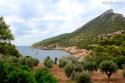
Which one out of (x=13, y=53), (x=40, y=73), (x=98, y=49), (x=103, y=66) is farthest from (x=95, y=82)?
(x=98, y=49)

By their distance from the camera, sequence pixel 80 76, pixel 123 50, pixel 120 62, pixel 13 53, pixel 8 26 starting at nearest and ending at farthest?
1. pixel 80 76
2. pixel 8 26
3. pixel 120 62
4. pixel 13 53
5. pixel 123 50

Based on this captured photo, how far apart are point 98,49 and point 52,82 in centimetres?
5922

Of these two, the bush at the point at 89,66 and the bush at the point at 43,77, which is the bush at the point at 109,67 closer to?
the bush at the point at 89,66

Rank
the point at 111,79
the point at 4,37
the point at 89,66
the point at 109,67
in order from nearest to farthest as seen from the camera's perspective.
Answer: the point at 109,67 → the point at 111,79 → the point at 89,66 → the point at 4,37

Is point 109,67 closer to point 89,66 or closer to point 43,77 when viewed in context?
point 89,66

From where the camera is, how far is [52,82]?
32.8 metres

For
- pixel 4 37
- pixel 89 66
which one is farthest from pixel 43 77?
pixel 4 37

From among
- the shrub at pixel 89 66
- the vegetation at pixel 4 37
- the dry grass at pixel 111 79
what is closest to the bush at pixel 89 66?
the shrub at pixel 89 66

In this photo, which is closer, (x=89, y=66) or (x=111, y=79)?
(x=111, y=79)

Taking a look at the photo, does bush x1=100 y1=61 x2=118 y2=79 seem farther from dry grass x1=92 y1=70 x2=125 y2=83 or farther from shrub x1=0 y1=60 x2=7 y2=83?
shrub x1=0 y1=60 x2=7 y2=83

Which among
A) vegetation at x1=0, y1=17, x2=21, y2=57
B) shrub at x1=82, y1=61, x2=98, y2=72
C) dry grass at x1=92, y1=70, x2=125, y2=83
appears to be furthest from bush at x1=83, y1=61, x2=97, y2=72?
vegetation at x1=0, y1=17, x2=21, y2=57

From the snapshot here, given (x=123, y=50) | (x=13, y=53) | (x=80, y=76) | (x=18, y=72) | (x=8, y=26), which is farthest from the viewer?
(x=123, y=50)

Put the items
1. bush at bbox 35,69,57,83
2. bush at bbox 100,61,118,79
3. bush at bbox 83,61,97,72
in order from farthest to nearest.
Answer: bush at bbox 83,61,97,72
bush at bbox 100,61,118,79
bush at bbox 35,69,57,83

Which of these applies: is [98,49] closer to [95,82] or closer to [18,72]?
[95,82]
